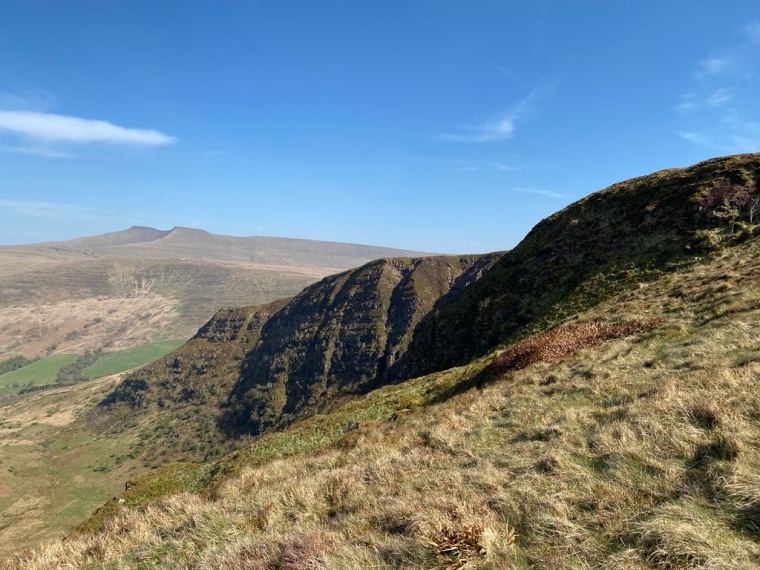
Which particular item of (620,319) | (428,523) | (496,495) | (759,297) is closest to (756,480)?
(496,495)

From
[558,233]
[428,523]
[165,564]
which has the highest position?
[558,233]

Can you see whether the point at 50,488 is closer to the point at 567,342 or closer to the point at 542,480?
the point at 567,342

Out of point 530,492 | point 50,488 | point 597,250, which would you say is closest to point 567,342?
point 530,492

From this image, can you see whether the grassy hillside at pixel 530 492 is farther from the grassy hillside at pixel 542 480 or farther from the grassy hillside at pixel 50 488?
the grassy hillside at pixel 50 488

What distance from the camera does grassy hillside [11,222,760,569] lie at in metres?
5.14

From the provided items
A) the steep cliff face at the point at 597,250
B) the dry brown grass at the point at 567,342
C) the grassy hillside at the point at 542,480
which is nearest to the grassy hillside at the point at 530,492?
the grassy hillside at the point at 542,480

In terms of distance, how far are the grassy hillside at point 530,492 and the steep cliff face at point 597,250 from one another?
24701 mm

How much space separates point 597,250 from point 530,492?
4801 centimetres

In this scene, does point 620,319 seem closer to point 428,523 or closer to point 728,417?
point 728,417

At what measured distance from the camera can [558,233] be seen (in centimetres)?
5947

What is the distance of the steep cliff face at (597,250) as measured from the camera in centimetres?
3734

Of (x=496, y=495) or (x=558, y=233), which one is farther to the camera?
(x=558, y=233)

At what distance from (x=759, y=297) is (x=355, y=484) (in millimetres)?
22214

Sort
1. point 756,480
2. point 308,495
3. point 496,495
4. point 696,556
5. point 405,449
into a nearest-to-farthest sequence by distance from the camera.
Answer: point 696,556, point 756,480, point 496,495, point 308,495, point 405,449
